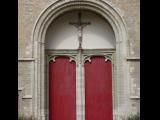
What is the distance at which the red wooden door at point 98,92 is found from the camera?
10.3 meters

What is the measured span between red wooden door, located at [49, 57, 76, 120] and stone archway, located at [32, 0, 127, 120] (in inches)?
19.0

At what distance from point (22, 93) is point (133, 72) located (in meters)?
2.97

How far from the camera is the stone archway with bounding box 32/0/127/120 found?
9.74 metres

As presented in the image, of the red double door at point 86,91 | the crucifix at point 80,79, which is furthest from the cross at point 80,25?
the red double door at point 86,91

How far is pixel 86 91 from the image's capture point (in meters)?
10.4

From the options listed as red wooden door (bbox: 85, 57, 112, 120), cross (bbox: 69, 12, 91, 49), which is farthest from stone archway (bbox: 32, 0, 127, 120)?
cross (bbox: 69, 12, 91, 49)

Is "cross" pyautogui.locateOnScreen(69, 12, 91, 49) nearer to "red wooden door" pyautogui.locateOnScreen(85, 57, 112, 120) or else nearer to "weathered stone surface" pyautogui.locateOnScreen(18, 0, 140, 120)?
"red wooden door" pyautogui.locateOnScreen(85, 57, 112, 120)

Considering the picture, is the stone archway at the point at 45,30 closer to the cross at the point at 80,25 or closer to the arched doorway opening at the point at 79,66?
the arched doorway opening at the point at 79,66

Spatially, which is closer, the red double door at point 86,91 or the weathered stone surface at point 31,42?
the weathered stone surface at point 31,42

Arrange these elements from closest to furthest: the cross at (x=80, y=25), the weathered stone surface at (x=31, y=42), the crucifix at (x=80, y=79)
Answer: the weathered stone surface at (x=31, y=42) → the crucifix at (x=80, y=79) → the cross at (x=80, y=25)

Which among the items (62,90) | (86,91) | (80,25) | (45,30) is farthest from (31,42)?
(86,91)
